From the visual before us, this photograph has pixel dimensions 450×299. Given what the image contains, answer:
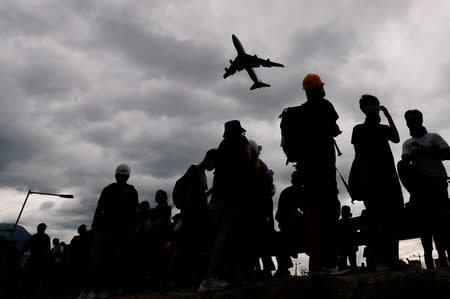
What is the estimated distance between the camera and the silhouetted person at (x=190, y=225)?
16.7ft

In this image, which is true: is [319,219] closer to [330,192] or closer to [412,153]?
[330,192]

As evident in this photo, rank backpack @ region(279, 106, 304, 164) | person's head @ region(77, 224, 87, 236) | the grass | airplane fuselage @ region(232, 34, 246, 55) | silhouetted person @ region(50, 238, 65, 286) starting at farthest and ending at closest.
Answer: airplane fuselage @ region(232, 34, 246, 55), silhouetted person @ region(50, 238, 65, 286), person's head @ region(77, 224, 87, 236), backpack @ region(279, 106, 304, 164), the grass

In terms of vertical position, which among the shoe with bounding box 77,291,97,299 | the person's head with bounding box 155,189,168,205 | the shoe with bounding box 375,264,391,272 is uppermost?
the person's head with bounding box 155,189,168,205

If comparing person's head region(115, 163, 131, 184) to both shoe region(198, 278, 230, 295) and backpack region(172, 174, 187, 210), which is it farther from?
shoe region(198, 278, 230, 295)

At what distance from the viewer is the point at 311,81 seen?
399 centimetres

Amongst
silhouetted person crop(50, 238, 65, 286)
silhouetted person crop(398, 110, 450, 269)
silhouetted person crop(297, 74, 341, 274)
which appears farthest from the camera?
silhouetted person crop(50, 238, 65, 286)

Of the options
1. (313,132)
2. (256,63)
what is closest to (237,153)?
(313,132)

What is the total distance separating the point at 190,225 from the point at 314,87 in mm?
2487

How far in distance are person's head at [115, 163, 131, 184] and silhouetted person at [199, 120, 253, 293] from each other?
2.03 metres

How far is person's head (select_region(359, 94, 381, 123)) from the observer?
14.1 ft

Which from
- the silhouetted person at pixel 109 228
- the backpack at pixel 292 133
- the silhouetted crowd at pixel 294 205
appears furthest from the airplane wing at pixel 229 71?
the backpack at pixel 292 133

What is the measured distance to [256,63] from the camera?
3275cm

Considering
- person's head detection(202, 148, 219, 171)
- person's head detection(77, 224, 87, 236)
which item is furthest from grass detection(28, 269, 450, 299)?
person's head detection(77, 224, 87, 236)

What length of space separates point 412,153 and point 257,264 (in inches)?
98.2
